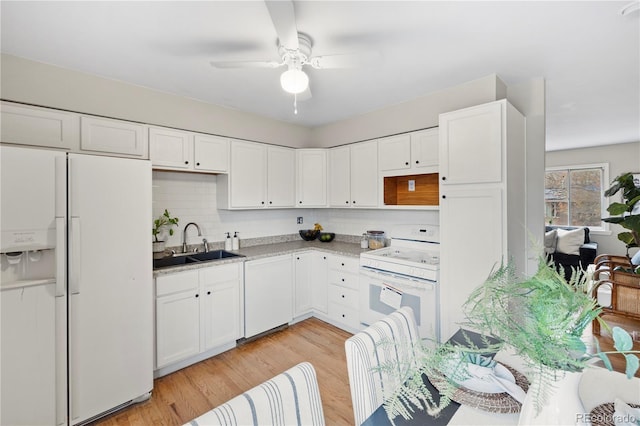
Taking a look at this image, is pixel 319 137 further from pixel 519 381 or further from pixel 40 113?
pixel 519 381

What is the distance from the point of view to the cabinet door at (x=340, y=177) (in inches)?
146

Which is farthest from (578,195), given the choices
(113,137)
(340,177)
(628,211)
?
(113,137)

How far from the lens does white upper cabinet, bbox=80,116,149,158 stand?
2422mm

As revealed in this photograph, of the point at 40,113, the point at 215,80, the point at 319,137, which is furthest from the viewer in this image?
the point at 319,137

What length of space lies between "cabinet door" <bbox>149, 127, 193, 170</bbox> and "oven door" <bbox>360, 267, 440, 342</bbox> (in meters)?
2.15

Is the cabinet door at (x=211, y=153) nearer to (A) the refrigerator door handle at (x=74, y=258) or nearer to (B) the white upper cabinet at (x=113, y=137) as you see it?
(B) the white upper cabinet at (x=113, y=137)

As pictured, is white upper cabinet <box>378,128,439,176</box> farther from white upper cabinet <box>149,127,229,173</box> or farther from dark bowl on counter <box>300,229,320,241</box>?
white upper cabinet <box>149,127,229,173</box>

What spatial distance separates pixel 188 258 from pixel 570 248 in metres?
6.28

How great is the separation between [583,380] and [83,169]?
2.88m

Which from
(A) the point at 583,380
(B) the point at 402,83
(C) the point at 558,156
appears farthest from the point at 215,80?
(C) the point at 558,156

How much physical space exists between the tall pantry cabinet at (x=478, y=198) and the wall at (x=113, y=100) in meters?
2.29

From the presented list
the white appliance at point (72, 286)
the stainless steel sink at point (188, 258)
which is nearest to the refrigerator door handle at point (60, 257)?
the white appliance at point (72, 286)

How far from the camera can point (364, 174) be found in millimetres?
3514

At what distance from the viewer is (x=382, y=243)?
3518mm
